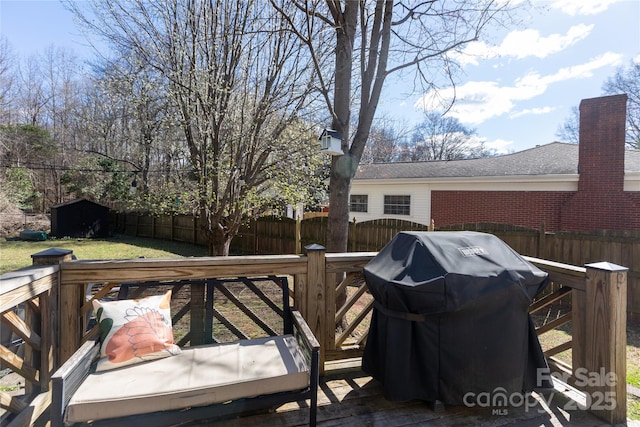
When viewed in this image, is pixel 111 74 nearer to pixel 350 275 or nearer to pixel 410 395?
pixel 350 275

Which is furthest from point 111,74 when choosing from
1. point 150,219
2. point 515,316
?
point 150,219

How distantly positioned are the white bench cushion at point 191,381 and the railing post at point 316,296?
42 centimetres

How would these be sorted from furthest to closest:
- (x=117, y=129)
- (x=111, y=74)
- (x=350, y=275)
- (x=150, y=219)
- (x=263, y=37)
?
(x=150, y=219), (x=117, y=129), (x=111, y=74), (x=263, y=37), (x=350, y=275)

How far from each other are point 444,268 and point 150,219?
17.5 meters

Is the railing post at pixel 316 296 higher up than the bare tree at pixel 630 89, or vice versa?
the bare tree at pixel 630 89

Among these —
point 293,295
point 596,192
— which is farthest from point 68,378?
point 596,192

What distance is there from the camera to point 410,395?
2115mm

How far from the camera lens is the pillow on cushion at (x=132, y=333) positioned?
2014 mm

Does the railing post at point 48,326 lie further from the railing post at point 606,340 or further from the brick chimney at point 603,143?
the brick chimney at point 603,143

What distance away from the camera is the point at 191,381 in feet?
6.15

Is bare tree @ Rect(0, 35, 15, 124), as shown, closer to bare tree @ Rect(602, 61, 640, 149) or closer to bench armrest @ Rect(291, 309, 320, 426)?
bench armrest @ Rect(291, 309, 320, 426)

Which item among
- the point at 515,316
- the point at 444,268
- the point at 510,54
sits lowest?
the point at 515,316

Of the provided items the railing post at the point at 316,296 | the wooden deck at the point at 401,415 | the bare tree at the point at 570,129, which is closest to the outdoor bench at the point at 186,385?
the wooden deck at the point at 401,415

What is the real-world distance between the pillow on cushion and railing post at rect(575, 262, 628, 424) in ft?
9.01
